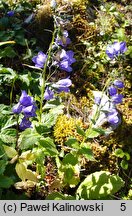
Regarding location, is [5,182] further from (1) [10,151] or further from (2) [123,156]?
(2) [123,156]

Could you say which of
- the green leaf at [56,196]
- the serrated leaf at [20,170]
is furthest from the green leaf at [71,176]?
the serrated leaf at [20,170]

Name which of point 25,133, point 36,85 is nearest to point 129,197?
point 25,133

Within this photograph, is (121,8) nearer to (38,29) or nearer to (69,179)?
(38,29)

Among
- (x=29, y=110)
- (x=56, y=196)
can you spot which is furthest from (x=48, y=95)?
(x=56, y=196)

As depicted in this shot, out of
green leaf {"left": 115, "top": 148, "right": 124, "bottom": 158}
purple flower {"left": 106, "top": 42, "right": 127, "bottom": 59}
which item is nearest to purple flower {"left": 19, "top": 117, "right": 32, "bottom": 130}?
purple flower {"left": 106, "top": 42, "right": 127, "bottom": 59}

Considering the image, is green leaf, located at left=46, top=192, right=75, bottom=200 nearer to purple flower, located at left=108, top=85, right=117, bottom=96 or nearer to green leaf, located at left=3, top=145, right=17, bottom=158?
green leaf, located at left=3, top=145, right=17, bottom=158

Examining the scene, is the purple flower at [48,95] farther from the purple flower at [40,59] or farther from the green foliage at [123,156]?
the green foliage at [123,156]
